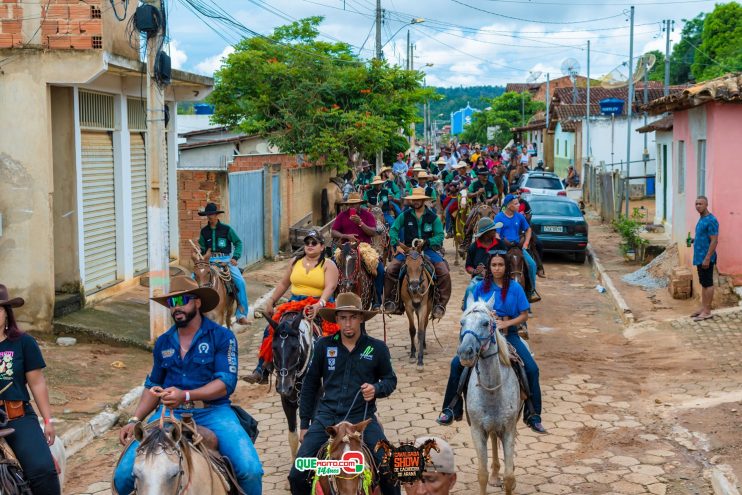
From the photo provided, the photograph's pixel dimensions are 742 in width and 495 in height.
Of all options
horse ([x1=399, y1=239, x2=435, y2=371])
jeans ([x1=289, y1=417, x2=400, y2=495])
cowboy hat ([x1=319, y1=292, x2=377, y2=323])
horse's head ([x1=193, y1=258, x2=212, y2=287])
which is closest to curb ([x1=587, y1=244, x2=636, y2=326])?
horse ([x1=399, y1=239, x2=435, y2=371])

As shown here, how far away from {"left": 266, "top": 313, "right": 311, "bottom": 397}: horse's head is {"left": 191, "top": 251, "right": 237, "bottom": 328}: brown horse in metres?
5.29

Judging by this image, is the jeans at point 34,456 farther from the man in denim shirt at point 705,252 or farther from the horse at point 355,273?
the man in denim shirt at point 705,252

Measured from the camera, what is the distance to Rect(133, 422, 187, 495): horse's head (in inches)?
200

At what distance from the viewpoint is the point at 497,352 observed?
8055 mm

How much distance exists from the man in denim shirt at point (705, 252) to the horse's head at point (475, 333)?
8.44 metres

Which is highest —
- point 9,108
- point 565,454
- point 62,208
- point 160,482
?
point 9,108

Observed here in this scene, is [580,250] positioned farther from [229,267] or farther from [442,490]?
[442,490]

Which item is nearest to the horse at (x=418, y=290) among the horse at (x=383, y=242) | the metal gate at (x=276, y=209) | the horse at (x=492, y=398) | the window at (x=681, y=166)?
the horse at (x=383, y=242)

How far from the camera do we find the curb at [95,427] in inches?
392

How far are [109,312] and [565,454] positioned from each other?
8.14m

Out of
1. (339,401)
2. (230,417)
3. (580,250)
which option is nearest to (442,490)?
(339,401)

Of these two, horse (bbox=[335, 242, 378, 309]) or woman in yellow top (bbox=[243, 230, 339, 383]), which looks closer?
woman in yellow top (bbox=[243, 230, 339, 383])

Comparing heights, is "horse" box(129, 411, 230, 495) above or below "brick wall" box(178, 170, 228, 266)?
below

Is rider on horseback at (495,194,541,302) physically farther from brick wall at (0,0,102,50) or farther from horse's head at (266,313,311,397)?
horse's head at (266,313,311,397)
